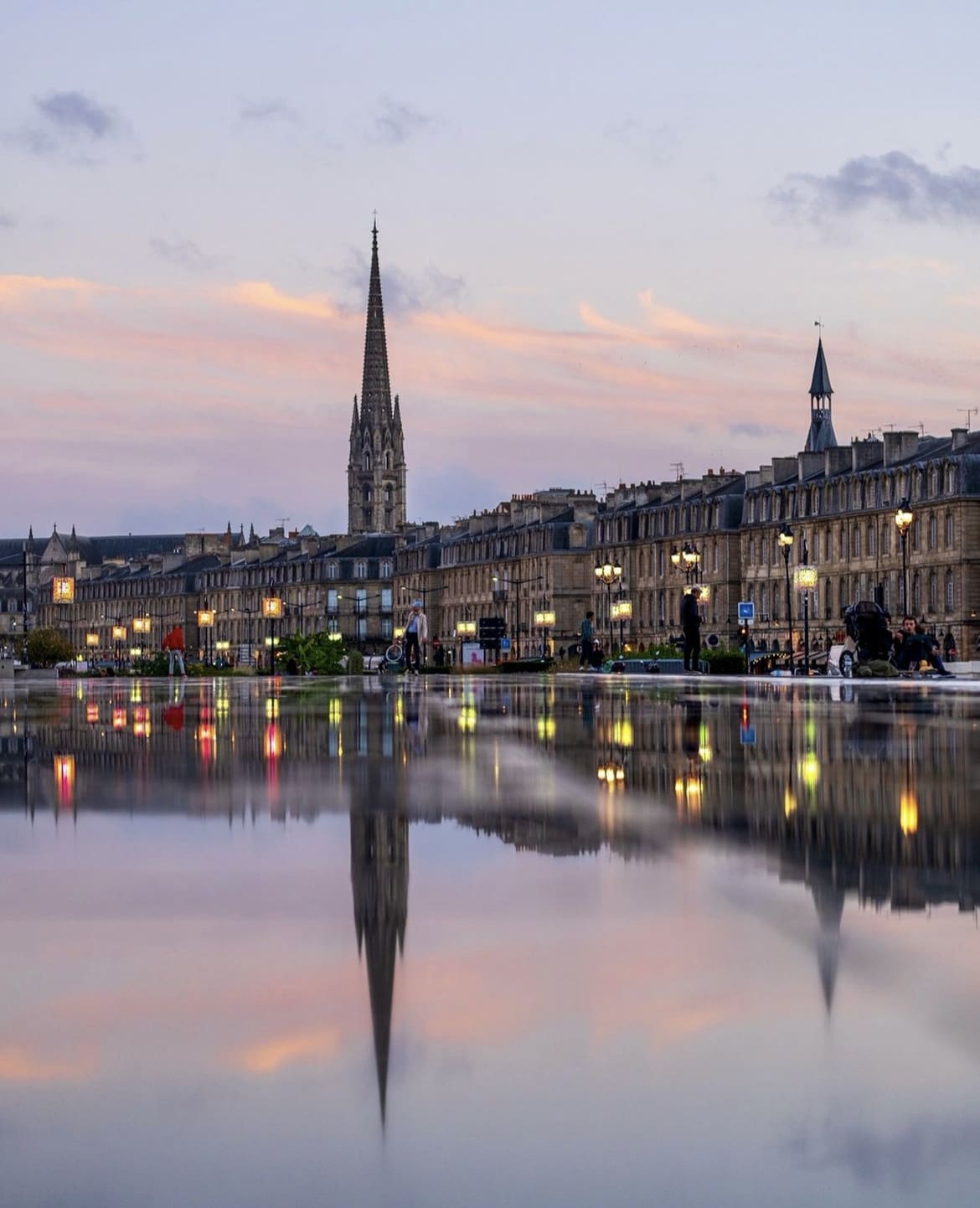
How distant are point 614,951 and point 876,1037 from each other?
4.88ft

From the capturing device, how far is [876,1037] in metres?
5.17

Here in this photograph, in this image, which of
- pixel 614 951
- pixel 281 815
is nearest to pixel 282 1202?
pixel 614 951

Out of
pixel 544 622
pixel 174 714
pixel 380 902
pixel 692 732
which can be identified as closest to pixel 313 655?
pixel 544 622

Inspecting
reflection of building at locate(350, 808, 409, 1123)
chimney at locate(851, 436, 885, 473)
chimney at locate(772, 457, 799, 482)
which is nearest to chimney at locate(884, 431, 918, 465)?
chimney at locate(851, 436, 885, 473)

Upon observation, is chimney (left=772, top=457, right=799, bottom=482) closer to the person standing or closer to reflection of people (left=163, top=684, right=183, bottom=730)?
the person standing

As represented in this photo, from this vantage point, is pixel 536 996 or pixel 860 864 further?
pixel 860 864

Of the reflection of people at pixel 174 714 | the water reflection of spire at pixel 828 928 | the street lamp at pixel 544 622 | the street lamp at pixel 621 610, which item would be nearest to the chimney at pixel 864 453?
the street lamp at pixel 621 610

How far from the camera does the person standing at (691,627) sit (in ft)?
194

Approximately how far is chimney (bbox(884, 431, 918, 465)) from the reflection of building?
134 metres

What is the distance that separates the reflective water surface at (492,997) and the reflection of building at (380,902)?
24mm

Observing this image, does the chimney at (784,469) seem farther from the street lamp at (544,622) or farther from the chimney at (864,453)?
the street lamp at (544,622)

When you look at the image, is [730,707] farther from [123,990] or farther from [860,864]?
[123,990]

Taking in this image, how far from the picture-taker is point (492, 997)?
5.78m

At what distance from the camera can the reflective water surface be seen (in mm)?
4156
